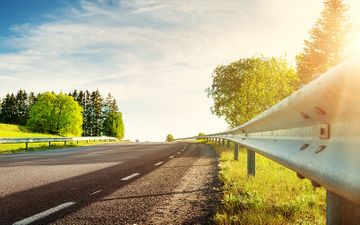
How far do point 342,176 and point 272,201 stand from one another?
3954mm

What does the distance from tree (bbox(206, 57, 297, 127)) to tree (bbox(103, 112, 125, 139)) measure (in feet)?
294

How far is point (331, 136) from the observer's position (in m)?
2.54

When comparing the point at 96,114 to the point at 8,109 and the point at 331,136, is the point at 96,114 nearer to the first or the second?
the point at 8,109

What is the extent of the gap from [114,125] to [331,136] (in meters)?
139

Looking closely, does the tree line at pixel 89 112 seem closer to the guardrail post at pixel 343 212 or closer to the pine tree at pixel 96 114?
the pine tree at pixel 96 114

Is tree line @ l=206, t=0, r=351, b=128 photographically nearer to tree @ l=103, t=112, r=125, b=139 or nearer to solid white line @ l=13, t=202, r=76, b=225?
solid white line @ l=13, t=202, r=76, b=225

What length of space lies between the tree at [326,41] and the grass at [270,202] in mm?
37946

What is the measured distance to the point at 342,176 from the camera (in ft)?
6.81

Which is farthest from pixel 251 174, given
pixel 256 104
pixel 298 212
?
pixel 256 104

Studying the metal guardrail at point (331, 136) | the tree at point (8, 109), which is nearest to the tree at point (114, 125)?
the tree at point (8, 109)

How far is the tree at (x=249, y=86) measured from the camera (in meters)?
46.0

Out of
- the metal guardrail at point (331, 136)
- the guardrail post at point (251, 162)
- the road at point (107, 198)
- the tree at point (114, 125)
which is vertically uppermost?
the tree at point (114, 125)

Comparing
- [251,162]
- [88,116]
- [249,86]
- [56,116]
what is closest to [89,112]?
[88,116]

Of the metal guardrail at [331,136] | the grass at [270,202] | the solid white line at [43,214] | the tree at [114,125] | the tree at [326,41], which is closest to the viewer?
the metal guardrail at [331,136]
